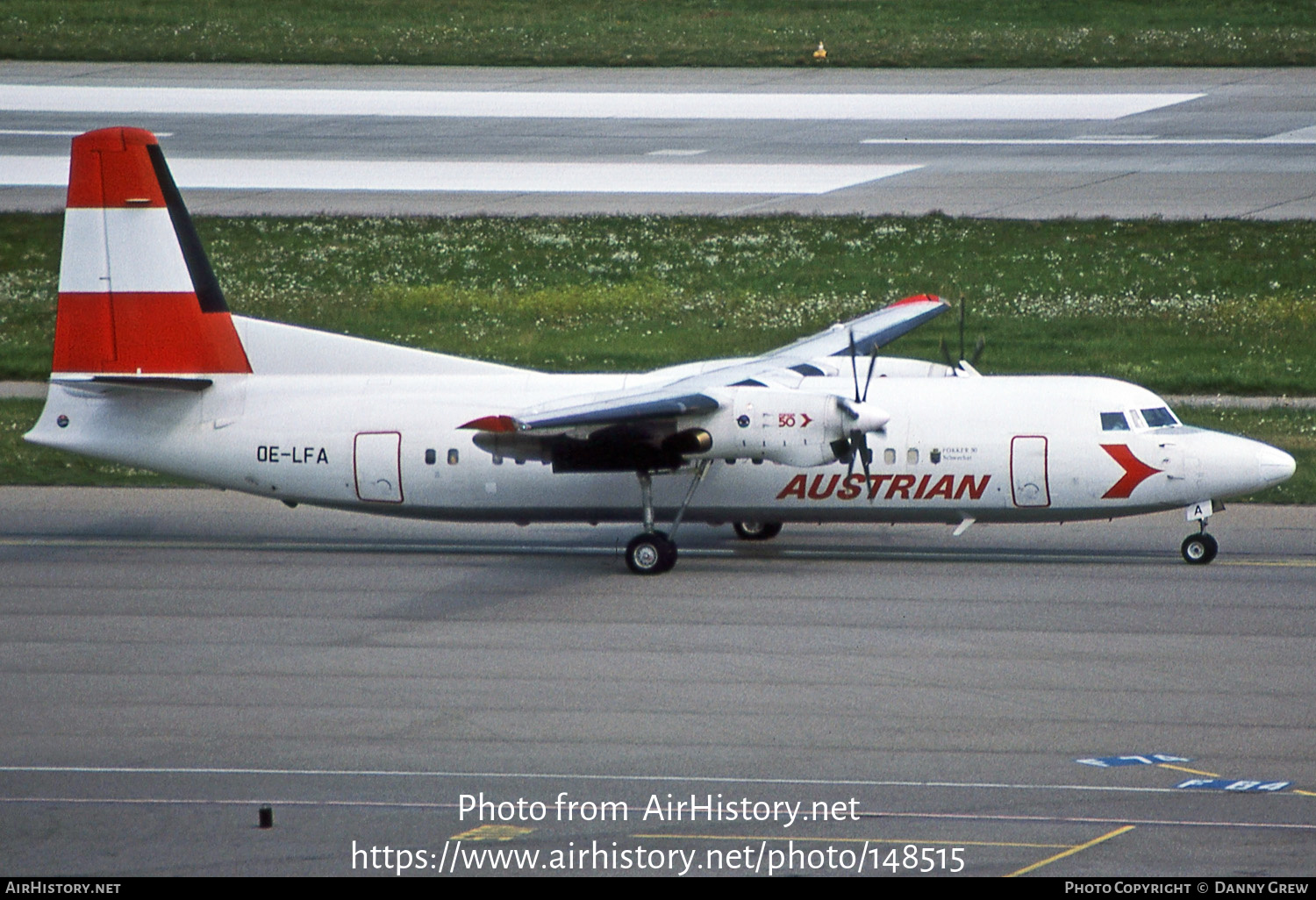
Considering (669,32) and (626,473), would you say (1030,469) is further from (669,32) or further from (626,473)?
(669,32)

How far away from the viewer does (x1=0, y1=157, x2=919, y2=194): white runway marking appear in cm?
4381

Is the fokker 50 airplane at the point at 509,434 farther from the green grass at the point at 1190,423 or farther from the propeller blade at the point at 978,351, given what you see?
the green grass at the point at 1190,423

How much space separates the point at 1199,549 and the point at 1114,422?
1.99 meters

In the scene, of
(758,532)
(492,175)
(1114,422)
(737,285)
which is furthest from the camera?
(492,175)

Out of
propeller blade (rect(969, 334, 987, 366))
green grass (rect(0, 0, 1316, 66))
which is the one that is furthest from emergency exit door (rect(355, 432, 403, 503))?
green grass (rect(0, 0, 1316, 66))

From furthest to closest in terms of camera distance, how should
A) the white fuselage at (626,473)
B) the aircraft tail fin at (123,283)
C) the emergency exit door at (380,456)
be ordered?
the aircraft tail fin at (123,283)
the emergency exit door at (380,456)
the white fuselage at (626,473)

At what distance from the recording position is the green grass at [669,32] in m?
53.3

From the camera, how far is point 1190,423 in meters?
30.2

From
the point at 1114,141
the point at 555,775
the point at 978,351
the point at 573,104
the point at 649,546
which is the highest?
the point at 573,104

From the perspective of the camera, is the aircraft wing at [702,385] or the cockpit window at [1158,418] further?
the cockpit window at [1158,418]

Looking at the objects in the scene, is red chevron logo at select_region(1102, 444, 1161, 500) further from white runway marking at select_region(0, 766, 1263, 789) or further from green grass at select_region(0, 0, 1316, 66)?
green grass at select_region(0, 0, 1316, 66)

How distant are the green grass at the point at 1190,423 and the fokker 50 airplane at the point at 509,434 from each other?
465cm

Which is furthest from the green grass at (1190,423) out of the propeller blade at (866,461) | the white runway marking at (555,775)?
the white runway marking at (555,775)

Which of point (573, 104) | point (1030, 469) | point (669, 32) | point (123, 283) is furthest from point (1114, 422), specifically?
point (669, 32)
